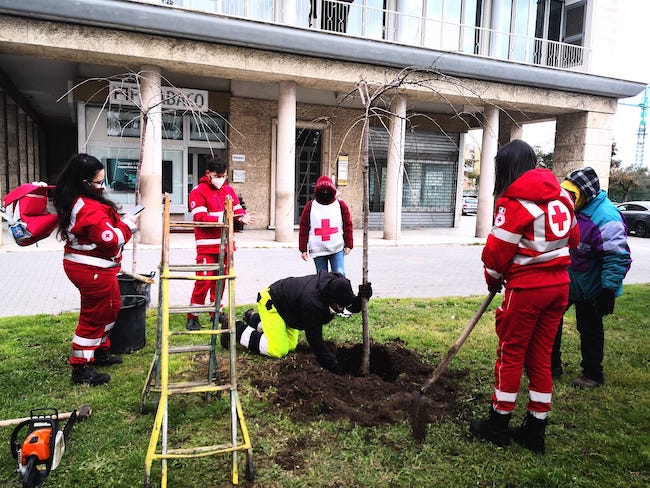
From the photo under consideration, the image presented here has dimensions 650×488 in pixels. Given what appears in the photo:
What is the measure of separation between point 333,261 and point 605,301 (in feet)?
9.81

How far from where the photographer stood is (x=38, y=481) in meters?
2.70

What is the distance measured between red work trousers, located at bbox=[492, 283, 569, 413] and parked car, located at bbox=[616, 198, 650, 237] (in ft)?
67.1

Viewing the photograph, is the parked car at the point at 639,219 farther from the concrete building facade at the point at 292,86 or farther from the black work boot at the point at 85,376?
the black work boot at the point at 85,376

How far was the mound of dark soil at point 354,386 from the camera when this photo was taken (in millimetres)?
3670

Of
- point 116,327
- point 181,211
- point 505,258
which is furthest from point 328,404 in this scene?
point 181,211

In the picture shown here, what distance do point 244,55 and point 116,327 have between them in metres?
8.39

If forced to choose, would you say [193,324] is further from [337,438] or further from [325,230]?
[337,438]

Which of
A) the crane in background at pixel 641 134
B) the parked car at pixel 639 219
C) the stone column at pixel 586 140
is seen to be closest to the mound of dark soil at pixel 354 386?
the stone column at pixel 586 140

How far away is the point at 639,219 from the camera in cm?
2075

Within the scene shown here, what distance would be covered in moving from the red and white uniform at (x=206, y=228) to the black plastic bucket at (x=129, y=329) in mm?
614

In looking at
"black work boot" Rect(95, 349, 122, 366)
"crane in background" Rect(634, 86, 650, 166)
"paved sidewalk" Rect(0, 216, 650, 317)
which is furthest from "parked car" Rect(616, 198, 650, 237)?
"crane in background" Rect(634, 86, 650, 166)

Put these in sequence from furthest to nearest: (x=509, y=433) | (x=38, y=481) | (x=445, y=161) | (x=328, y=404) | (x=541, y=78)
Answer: (x=445, y=161)
(x=541, y=78)
(x=328, y=404)
(x=509, y=433)
(x=38, y=481)

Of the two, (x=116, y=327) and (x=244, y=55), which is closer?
(x=116, y=327)

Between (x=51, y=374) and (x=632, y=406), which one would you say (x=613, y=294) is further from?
(x=51, y=374)
